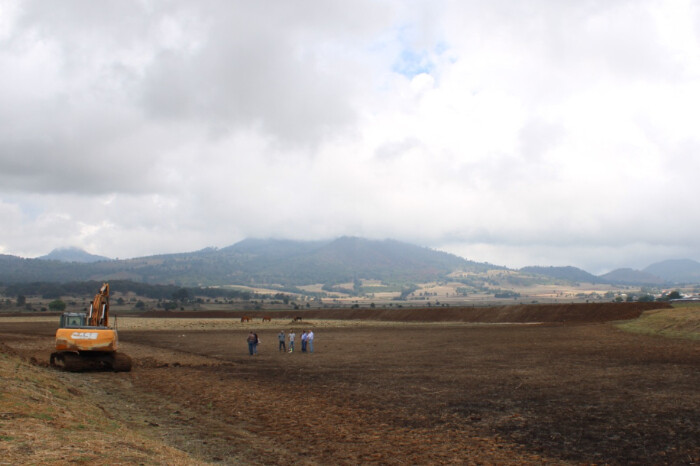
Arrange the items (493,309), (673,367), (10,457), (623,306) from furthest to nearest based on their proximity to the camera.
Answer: (493,309)
(623,306)
(673,367)
(10,457)

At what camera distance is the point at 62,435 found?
32.2ft

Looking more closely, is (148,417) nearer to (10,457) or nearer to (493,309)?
(10,457)

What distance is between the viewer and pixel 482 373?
24312 mm

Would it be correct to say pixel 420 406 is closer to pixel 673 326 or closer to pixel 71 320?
pixel 71 320

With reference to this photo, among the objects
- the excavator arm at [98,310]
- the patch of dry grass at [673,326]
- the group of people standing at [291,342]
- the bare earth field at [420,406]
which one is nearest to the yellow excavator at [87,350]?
the bare earth field at [420,406]

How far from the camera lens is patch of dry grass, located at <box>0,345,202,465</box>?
820 cm

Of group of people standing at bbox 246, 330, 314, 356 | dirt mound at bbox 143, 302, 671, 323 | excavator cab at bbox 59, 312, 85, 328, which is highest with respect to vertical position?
excavator cab at bbox 59, 312, 85, 328

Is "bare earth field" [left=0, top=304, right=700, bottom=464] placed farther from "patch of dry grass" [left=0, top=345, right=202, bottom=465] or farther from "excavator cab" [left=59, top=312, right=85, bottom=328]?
"excavator cab" [left=59, top=312, right=85, bottom=328]

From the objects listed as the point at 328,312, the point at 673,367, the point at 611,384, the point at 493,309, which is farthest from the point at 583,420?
the point at 328,312

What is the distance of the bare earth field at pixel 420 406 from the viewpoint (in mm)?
11930

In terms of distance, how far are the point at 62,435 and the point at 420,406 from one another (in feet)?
35.4

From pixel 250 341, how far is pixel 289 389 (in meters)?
14.9

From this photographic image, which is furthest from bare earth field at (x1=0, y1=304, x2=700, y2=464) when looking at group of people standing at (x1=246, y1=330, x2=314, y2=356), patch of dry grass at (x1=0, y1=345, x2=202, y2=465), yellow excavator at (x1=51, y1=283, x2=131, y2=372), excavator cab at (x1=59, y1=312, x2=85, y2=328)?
excavator cab at (x1=59, y1=312, x2=85, y2=328)

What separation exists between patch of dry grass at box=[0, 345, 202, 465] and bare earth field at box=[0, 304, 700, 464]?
627 millimetres
